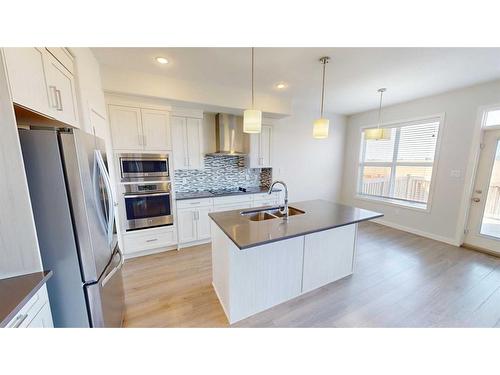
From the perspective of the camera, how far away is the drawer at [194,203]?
2820 millimetres

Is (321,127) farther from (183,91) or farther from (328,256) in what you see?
(183,91)

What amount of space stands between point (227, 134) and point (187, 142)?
70 centimetres

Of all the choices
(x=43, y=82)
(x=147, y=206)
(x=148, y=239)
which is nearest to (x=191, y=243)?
(x=148, y=239)

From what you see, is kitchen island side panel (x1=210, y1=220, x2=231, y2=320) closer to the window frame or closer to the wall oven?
the wall oven

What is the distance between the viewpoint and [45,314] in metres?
0.95

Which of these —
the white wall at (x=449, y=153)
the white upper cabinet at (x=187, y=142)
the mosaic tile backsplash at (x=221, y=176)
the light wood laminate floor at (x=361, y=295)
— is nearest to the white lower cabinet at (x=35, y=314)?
the light wood laminate floor at (x=361, y=295)

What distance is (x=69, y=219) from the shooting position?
1.06 metres

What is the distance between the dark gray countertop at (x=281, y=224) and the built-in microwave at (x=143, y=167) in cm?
130

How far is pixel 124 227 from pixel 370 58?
370 cm

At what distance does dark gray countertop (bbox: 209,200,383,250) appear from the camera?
4.50ft

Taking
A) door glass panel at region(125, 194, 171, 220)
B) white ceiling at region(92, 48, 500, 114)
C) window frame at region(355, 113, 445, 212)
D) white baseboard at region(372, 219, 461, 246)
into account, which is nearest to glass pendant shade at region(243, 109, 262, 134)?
white ceiling at region(92, 48, 500, 114)
